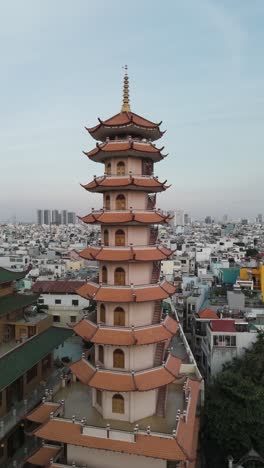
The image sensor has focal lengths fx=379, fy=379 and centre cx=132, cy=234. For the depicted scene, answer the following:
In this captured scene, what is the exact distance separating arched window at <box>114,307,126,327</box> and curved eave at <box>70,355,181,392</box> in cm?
212

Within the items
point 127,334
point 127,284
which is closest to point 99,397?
point 127,334

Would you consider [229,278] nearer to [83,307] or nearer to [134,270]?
[83,307]

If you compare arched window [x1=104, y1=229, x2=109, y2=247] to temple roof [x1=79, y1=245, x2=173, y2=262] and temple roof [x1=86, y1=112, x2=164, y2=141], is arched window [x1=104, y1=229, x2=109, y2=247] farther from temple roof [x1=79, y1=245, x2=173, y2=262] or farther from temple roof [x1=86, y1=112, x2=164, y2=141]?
temple roof [x1=86, y1=112, x2=164, y2=141]

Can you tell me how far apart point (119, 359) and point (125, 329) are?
161 cm

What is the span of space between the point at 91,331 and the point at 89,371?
1.90m

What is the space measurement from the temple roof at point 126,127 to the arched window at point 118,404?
12371 millimetres

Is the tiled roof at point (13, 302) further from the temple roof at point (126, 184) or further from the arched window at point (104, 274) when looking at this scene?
the temple roof at point (126, 184)

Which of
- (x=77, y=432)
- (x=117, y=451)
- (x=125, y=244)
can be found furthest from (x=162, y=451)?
(x=125, y=244)

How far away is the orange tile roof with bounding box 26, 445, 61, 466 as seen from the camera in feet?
59.2

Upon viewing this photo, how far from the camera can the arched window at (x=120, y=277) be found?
1766 cm

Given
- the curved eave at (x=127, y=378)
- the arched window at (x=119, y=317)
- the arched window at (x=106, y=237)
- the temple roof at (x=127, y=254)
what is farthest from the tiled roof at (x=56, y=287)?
the temple roof at (x=127, y=254)

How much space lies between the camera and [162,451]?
1553 cm

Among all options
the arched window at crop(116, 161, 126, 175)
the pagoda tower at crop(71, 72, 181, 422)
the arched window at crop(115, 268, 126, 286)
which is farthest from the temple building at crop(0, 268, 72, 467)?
the arched window at crop(116, 161, 126, 175)

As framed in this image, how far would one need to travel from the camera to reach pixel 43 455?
18266 mm
